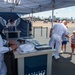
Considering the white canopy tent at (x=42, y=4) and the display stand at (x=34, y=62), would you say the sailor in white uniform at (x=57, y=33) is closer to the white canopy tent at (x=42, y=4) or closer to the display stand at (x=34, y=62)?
the white canopy tent at (x=42, y=4)

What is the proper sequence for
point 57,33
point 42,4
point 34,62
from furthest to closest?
1. point 42,4
2. point 57,33
3. point 34,62

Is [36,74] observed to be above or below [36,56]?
below

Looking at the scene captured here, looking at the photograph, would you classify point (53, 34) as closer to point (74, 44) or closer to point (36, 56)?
point (74, 44)

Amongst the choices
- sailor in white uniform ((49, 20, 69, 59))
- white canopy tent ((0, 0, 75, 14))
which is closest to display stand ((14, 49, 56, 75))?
sailor in white uniform ((49, 20, 69, 59))

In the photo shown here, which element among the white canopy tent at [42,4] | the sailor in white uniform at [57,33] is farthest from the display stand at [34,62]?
the white canopy tent at [42,4]

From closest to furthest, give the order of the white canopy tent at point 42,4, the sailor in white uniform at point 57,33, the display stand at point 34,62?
the display stand at point 34,62, the sailor in white uniform at point 57,33, the white canopy tent at point 42,4

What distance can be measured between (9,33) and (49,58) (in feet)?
11.3

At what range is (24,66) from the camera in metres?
2.95

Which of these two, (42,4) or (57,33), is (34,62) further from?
(42,4)

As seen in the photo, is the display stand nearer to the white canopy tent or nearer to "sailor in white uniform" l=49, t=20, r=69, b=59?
"sailor in white uniform" l=49, t=20, r=69, b=59

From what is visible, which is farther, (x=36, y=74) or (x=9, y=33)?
(x=9, y=33)

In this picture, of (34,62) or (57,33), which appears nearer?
(34,62)

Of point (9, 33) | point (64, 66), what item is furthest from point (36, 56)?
point (9, 33)

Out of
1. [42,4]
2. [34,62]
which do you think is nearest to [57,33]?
[34,62]
